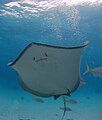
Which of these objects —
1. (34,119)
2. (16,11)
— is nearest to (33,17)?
A: (16,11)

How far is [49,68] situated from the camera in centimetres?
920

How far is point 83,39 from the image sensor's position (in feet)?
42.6

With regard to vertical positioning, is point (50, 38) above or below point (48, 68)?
below

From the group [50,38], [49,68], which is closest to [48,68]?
[49,68]

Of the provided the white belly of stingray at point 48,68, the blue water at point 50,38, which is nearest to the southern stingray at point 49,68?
the white belly of stingray at point 48,68

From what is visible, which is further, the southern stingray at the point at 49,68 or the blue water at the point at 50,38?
the blue water at the point at 50,38

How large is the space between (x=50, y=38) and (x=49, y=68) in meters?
4.40

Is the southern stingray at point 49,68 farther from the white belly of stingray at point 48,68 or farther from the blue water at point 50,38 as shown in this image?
the blue water at point 50,38

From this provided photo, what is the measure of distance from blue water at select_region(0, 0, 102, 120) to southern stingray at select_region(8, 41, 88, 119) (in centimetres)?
297

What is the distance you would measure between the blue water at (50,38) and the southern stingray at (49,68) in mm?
2970

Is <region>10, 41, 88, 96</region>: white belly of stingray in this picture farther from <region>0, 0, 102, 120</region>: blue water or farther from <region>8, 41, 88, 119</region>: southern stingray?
<region>0, 0, 102, 120</region>: blue water

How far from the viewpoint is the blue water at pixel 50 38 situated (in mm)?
11938

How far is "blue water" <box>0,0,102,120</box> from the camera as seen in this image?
1194cm

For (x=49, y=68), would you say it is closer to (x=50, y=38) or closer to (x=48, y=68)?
(x=48, y=68)
